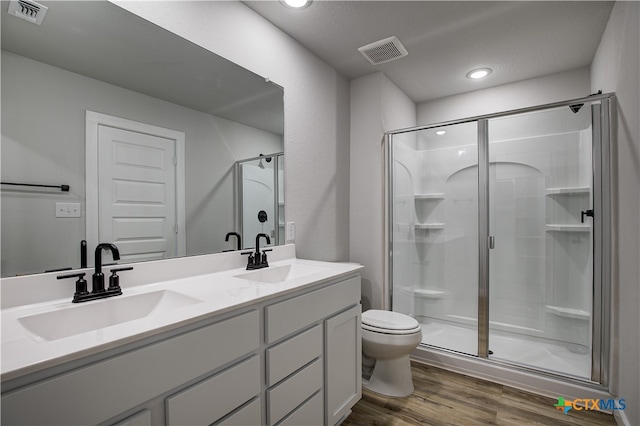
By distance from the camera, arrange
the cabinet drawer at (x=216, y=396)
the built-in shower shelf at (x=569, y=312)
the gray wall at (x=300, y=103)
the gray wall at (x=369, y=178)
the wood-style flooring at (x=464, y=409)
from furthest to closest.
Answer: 1. the gray wall at (x=369, y=178)
2. the built-in shower shelf at (x=569, y=312)
3. the wood-style flooring at (x=464, y=409)
4. the gray wall at (x=300, y=103)
5. the cabinet drawer at (x=216, y=396)

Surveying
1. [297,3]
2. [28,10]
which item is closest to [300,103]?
[297,3]

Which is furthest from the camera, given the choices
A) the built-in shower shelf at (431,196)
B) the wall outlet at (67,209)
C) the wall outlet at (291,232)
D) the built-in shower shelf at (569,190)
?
the built-in shower shelf at (431,196)

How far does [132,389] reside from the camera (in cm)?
77

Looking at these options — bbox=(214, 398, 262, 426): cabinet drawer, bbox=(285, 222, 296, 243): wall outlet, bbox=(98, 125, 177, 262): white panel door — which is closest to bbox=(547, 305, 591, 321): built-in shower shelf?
bbox=(285, 222, 296, 243): wall outlet

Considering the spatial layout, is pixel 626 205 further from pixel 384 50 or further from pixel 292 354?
pixel 292 354

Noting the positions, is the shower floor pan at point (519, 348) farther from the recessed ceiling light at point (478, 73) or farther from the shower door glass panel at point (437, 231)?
the recessed ceiling light at point (478, 73)

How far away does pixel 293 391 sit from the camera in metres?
1.28

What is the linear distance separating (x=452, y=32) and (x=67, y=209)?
2493 mm

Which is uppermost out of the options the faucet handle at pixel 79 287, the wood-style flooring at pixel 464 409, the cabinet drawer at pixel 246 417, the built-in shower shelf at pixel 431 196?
the built-in shower shelf at pixel 431 196

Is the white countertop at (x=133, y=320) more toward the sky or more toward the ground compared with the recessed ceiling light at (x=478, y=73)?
more toward the ground

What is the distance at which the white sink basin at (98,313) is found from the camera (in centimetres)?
95

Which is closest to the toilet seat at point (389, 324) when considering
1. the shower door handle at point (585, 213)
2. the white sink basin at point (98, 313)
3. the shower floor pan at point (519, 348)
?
the shower floor pan at point (519, 348)

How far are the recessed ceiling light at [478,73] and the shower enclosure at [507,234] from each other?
50 centimetres

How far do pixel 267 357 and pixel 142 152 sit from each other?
1044mm
